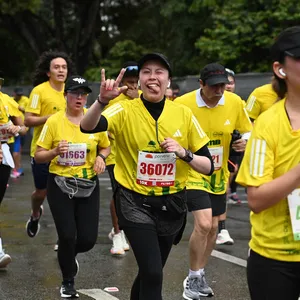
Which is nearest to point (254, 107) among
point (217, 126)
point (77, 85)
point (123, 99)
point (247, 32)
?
point (123, 99)

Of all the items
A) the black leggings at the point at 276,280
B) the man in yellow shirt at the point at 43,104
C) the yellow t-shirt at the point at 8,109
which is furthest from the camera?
the man in yellow shirt at the point at 43,104

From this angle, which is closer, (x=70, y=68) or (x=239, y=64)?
(x=70, y=68)

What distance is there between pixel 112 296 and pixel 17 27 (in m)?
27.3

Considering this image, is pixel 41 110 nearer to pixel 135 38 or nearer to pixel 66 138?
pixel 66 138

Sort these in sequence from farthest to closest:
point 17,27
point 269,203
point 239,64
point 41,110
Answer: point 17,27 < point 239,64 < point 41,110 < point 269,203

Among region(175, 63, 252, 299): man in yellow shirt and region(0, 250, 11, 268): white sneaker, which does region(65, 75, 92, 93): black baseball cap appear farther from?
region(0, 250, 11, 268): white sneaker

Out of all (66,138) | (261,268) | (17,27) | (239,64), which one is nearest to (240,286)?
(66,138)

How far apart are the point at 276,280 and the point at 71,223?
11.3ft

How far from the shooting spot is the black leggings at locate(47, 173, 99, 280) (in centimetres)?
684

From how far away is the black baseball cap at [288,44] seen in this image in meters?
3.55

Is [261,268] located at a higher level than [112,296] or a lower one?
higher

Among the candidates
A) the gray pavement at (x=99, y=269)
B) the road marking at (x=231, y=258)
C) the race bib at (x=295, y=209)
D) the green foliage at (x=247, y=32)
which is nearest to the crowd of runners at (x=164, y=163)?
the race bib at (x=295, y=209)

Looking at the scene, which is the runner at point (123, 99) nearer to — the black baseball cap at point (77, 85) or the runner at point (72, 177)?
the runner at point (72, 177)

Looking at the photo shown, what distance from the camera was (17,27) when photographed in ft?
108
